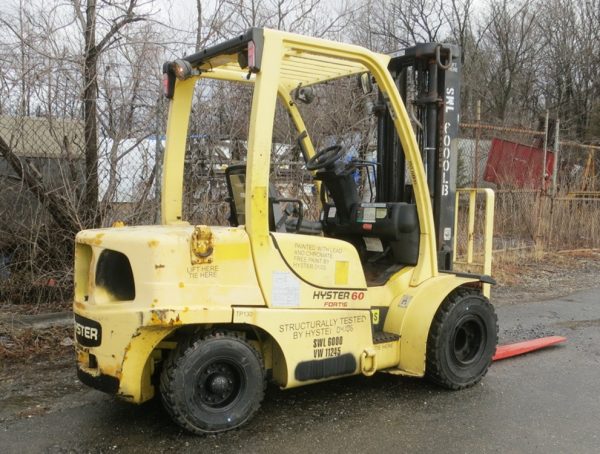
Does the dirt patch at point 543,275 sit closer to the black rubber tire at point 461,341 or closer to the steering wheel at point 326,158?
the black rubber tire at point 461,341

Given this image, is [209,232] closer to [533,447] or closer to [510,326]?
[533,447]

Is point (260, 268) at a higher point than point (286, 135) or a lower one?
lower

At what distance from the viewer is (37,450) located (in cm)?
369

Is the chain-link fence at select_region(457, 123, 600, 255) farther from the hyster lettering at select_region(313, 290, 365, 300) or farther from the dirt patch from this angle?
the hyster lettering at select_region(313, 290, 365, 300)

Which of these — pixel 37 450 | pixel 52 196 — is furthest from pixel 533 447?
pixel 52 196

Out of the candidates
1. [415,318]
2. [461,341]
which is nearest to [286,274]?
[415,318]

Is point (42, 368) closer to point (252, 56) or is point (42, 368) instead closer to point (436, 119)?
point (252, 56)

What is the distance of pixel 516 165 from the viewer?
40.1 feet

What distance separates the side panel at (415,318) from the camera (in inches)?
177

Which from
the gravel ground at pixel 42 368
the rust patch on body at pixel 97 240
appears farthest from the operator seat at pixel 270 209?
the gravel ground at pixel 42 368

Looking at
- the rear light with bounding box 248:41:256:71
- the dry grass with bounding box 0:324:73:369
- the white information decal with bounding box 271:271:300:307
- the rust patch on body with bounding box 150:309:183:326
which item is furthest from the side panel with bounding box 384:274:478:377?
the dry grass with bounding box 0:324:73:369

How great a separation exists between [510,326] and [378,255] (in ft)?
9.29

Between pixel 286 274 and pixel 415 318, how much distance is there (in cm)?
117

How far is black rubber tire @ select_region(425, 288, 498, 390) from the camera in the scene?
4598 mm
